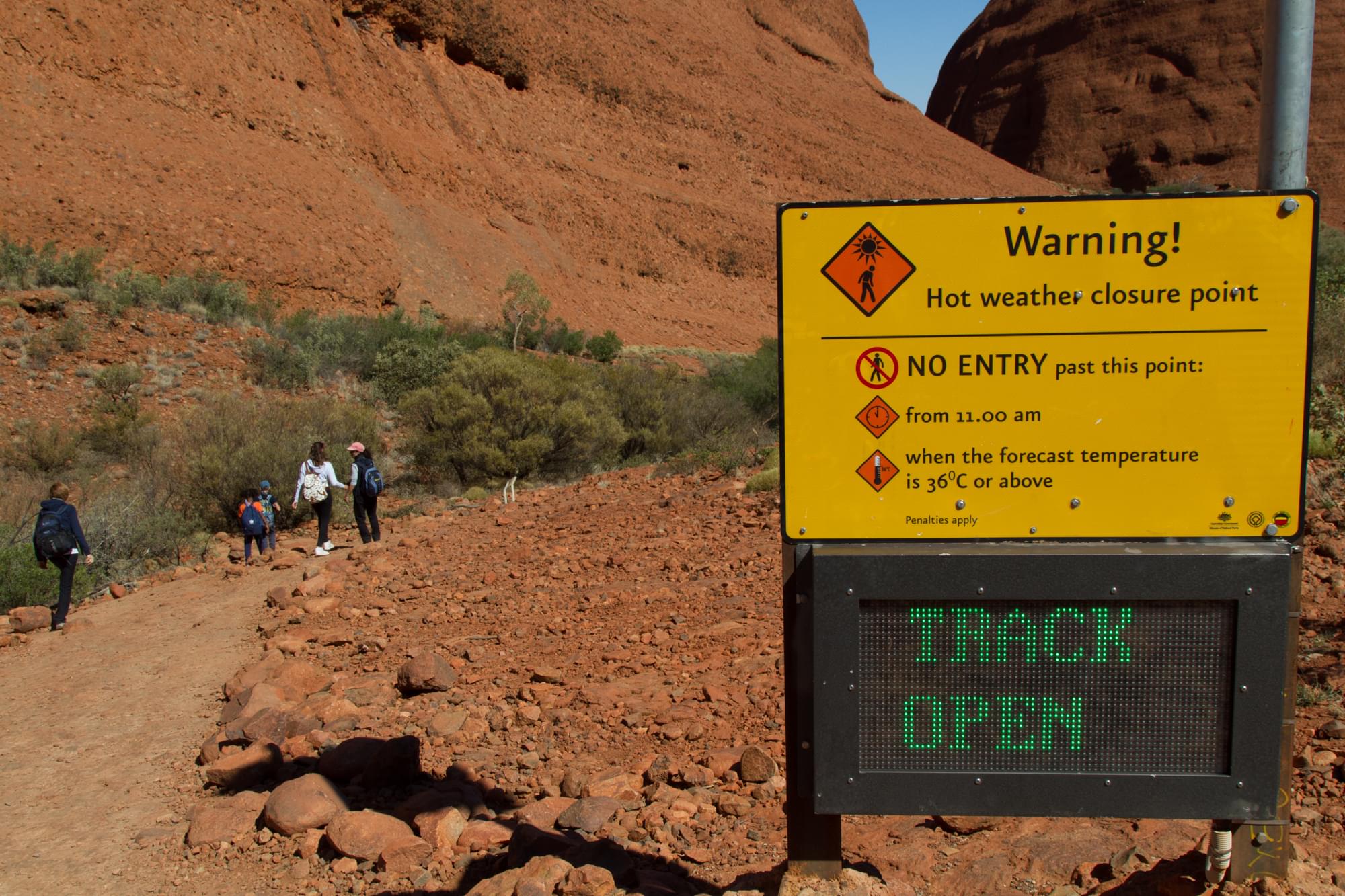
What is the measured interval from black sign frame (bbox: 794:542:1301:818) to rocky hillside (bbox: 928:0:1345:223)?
232ft

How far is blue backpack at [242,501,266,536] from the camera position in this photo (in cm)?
1007

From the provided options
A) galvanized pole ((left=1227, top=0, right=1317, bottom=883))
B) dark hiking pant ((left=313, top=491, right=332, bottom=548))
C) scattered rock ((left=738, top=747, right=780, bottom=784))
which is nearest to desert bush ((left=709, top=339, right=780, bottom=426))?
dark hiking pant ((left=313, top=491, right=332, bottom=548))

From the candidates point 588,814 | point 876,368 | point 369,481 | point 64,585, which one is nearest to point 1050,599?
point 876,368

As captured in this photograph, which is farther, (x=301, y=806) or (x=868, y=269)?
(x=301, y=806)

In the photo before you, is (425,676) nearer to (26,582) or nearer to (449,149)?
(26,582)

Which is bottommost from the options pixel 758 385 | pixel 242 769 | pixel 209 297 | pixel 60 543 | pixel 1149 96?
pixel 242 769

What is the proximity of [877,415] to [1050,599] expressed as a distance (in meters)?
0.60

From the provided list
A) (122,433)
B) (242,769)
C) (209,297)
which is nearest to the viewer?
(242,769)

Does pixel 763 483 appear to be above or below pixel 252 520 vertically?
above

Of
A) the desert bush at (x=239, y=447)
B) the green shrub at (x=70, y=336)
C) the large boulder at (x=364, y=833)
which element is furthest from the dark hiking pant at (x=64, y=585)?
the green shrub at (x=70, y=336)

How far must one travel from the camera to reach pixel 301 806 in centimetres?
379

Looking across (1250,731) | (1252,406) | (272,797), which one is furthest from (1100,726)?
(272,797)

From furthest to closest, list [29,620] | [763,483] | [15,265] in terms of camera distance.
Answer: [15,265] → [763,483] → [29,620]

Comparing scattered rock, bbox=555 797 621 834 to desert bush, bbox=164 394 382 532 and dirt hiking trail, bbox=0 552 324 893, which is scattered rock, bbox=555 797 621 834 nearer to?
dirt hiking trail, bbox=0 552 324 893
